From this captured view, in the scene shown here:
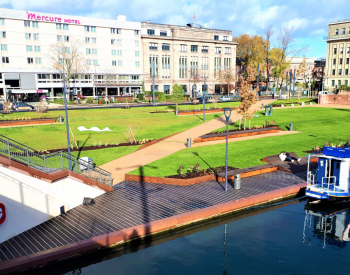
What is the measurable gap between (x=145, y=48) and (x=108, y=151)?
71.1 metres

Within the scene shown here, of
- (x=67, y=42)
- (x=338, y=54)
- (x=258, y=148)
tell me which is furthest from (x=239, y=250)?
(x=338, y=54)

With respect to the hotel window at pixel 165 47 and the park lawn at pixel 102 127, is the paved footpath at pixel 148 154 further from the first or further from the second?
the hotel window at pixel 165 47

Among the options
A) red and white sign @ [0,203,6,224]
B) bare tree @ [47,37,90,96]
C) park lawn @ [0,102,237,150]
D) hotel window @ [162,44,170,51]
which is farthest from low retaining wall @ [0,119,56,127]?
hotel window @ [162,44,170,51]

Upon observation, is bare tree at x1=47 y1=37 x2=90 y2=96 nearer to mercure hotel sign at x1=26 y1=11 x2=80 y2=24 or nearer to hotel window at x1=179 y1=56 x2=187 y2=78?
mercure hotel sign at x1=26 y1=11 x2=80 y2=24

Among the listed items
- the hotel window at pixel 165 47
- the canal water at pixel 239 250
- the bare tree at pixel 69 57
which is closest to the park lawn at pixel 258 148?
the canal water at pixel 239 250

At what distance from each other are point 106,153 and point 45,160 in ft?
31.9

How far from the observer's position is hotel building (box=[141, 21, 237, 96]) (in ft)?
302

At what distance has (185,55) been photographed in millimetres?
96938

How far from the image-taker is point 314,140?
29969 mm

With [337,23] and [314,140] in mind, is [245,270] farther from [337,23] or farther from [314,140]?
[337,23]

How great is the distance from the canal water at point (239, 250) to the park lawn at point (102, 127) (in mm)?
16119

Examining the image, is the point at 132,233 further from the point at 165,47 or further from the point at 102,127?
the point at 165,47

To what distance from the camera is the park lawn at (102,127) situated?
2872cm

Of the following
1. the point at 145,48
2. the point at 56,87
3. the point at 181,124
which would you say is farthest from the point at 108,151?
the point at 145,48
